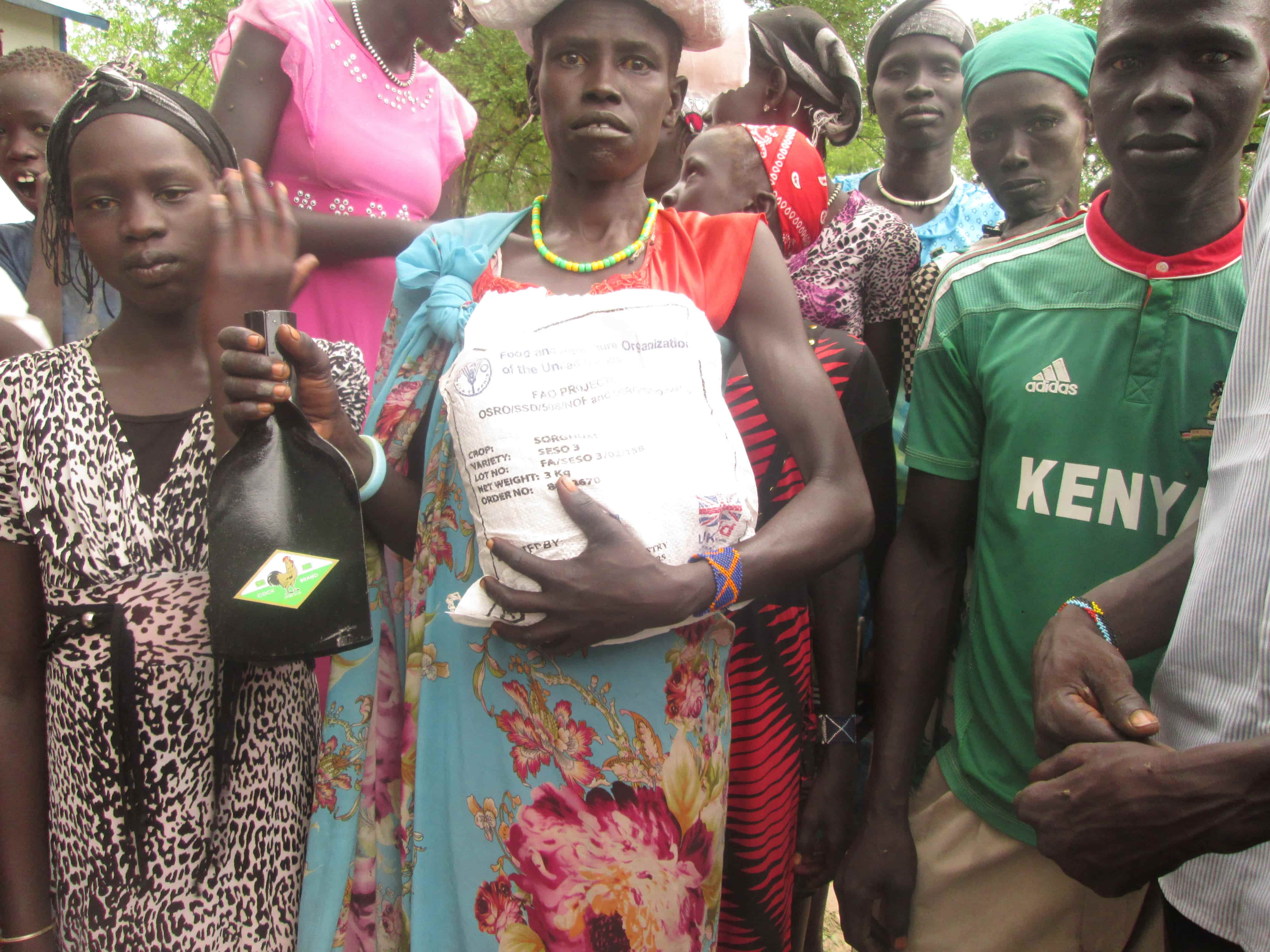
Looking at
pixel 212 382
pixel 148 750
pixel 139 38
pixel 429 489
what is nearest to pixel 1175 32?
pixel 429 489

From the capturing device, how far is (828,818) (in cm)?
189

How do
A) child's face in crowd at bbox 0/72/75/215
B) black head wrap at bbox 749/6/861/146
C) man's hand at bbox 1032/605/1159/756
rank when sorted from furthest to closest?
black head wrap at bbox 749/6/861/146 < child's face in crowd at bbox 0/72/75/215 < man's hand at bbox 1032/605/1159/756

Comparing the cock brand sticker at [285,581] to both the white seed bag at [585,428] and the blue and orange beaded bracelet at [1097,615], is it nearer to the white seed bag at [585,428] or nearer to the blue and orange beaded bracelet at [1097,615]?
the white seed bag at [585,428]

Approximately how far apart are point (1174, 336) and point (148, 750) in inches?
75.2

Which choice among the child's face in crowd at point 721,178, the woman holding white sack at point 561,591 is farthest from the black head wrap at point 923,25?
the woman holding white sack at point 561,591

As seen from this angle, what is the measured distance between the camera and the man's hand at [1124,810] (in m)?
1.09

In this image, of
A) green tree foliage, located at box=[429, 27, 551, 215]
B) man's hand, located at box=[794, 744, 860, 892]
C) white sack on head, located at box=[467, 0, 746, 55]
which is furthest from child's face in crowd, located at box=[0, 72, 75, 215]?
green tree foliage, located at box=[429, 27, 551, 215]

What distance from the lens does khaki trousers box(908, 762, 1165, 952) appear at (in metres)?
1.62

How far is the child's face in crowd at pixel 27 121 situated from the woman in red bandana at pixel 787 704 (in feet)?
8.44

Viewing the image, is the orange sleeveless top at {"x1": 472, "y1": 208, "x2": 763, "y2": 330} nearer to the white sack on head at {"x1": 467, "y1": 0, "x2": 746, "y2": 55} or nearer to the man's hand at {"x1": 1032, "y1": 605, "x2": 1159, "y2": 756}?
the white sack on head at {"x1": 467, "y1": 0, "x2": 746, "y2": 55}

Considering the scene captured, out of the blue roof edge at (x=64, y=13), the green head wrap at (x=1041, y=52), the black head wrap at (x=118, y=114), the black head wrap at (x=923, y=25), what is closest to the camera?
the black head wrap at (x=118, y=114)

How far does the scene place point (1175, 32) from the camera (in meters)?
1.50

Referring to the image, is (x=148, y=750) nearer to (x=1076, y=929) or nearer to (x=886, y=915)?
(x=886, y=915)

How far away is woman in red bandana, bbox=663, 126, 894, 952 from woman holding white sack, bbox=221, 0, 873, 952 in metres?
0.25
